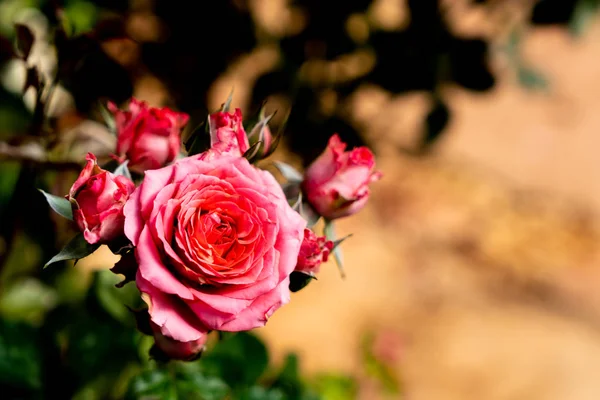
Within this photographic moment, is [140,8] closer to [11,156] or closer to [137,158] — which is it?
[11,156]

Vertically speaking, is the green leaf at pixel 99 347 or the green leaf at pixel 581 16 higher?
the green leaf at pixel 581 16

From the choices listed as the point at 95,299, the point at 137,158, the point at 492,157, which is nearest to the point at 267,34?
the point at 95,299

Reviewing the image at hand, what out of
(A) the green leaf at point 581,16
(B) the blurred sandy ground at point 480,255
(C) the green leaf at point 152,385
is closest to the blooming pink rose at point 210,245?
(C) the green leaf at point 152,385

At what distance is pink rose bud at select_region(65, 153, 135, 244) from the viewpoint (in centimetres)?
52

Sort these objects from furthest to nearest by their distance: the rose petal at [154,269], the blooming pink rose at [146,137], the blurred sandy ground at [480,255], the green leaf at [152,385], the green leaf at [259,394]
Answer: the blurred sandy ground at [480,255]
the green leaf at [259,394]
the green leaf at [152,385]
the blooming pink rose at [146,137]
the rose petal at [154,269]

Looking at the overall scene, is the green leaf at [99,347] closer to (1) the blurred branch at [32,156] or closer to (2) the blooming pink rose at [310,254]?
(1) the blurred branch at [32,156]

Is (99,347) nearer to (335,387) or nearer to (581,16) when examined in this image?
(335,387)

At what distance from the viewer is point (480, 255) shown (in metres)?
2.24

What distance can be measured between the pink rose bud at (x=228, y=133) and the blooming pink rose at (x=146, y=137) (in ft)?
0.21

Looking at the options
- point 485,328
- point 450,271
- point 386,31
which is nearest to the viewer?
point 386,31

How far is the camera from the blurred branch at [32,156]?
0.75m

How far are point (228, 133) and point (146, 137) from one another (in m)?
0.09

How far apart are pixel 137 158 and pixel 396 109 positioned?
1787 millimetres

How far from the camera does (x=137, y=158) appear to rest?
0.62m
